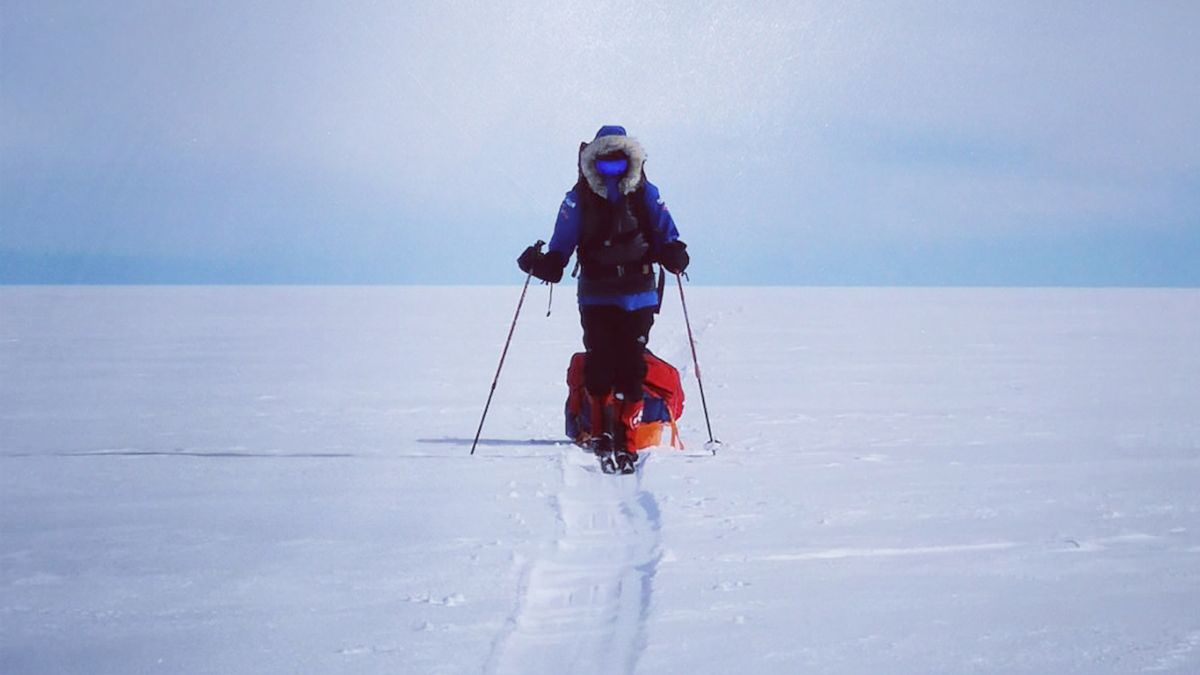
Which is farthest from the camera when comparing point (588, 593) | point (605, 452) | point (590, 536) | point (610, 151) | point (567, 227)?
point (567, 227)

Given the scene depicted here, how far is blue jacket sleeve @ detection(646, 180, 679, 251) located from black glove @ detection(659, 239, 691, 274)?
4 centimetres

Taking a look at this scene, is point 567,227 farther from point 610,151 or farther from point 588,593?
point 588,593

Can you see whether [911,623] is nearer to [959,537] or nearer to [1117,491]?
[959,537]

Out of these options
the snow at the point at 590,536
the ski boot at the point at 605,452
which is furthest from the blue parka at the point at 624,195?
the snow at the point at 590,536

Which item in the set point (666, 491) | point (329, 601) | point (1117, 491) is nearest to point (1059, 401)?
point (1117, 491)

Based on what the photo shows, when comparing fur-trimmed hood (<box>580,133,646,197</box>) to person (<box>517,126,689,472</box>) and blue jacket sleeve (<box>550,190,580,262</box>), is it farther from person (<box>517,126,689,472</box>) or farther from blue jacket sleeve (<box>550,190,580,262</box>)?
blue jacket sleeve (<box>550,190,580,262</box>)

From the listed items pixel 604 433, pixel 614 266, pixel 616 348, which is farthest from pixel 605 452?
pixel 614 266

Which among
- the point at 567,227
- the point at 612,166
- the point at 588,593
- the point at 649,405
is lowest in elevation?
the point at 588,593

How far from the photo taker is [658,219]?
4.96 m

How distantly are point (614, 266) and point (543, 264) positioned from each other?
0.36 m

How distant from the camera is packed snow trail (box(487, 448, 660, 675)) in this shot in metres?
2.29

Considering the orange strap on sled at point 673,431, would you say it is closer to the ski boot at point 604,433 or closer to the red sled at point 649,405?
the red sled at point 649,405

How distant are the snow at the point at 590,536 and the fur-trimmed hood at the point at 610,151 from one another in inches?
51.9

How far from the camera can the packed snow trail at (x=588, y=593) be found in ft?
7.51
